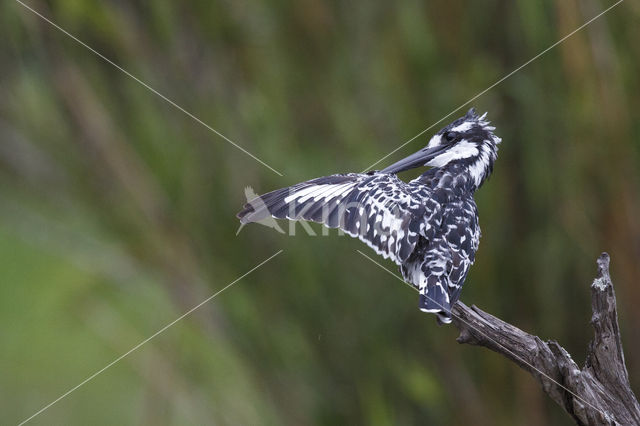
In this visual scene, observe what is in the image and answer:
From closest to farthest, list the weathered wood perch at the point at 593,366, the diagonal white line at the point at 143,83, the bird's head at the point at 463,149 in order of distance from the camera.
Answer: the weathered wood perch at the point at 593,366
the bird's head at the point at 463,149
the diagonal white line at the point at 143,83

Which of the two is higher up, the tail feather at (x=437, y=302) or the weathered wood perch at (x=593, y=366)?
the tail feather at (x=437, y=302)

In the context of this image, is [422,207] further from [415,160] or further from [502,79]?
[502,79]

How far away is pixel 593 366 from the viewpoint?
78 centimetres

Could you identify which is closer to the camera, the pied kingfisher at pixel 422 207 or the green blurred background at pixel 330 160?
the pied kingfisher at pixel 422 207

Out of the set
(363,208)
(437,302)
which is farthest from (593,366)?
(363,208)

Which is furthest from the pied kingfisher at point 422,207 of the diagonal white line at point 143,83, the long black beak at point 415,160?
the diagonal white line at point 143,83

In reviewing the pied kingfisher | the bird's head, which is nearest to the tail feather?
the pied kingfisher

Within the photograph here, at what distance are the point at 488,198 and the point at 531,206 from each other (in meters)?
0.06

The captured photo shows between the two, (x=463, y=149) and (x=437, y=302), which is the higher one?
(x=463, y=149)

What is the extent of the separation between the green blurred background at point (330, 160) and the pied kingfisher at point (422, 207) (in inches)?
3.5

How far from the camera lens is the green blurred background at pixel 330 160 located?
1.04 metres

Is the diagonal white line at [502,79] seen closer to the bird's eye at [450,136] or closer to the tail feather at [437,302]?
the bird's eye at [450,136]

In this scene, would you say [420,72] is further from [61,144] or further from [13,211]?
[13,211]

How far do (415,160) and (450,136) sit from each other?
0.21 feet
